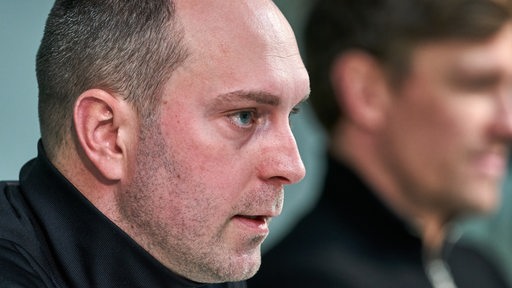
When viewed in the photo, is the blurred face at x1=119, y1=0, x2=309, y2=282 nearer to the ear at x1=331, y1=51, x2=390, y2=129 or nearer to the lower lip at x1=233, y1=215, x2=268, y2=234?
the lower lip at x1=233, y1=215, x2=268, y2=234

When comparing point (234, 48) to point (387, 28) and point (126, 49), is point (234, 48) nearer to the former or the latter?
point (126, 49)

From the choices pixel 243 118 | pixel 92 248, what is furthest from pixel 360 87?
pixel 92 248

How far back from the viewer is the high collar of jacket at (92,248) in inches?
54.6

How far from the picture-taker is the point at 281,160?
4.66ft

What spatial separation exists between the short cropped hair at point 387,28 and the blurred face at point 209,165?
1.16 metres

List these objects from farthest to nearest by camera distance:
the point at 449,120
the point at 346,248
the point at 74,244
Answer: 1. the point at 449,120
2. the point at 346,248
3. the point at 74,244

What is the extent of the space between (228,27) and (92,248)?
1.06ft

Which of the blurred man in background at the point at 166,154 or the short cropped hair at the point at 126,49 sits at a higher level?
the short cropped hair at the point at 126,49

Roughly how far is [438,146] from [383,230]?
0.24m

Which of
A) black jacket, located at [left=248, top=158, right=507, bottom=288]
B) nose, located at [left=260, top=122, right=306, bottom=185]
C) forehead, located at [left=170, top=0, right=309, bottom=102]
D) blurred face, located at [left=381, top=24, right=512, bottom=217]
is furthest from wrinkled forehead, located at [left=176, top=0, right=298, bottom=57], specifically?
blurred face, located at [left=381, top=24, right=512, bottom=217]

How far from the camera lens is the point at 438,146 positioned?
259 cm

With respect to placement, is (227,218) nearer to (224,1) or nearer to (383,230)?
(224,1)

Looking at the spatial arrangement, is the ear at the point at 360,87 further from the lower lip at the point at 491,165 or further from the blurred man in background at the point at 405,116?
the lower lip at the point at 491,165

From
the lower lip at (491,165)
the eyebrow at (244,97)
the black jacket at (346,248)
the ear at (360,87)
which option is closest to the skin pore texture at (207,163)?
the eyebrow at (244,97)
